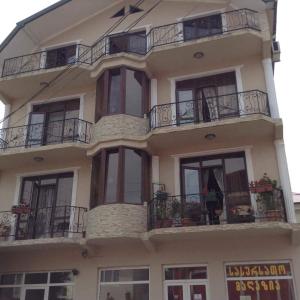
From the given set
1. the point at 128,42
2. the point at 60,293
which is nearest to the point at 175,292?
the point at 60,293

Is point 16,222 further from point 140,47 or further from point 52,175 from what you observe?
point 140,47

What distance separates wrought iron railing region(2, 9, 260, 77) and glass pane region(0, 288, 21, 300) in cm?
817

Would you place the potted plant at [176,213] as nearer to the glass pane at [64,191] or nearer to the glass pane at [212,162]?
the glass pane at [212,162]

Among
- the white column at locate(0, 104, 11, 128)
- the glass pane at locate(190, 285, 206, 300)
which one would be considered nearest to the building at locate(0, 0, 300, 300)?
the glass pane at locate(190, 285, 206, 300)

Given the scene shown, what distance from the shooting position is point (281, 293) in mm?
10711

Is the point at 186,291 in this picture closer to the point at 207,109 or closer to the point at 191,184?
the point at 191,184

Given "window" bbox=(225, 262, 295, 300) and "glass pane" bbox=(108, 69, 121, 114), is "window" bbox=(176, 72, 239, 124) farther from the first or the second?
"window" bbox=(225, 262, 295, 300)

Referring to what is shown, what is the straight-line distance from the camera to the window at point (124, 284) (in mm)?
11805

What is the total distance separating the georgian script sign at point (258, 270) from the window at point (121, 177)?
3358mm

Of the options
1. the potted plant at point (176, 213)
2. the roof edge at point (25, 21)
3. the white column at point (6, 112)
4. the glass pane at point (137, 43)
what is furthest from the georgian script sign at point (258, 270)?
the roof edge at point (25, 21)

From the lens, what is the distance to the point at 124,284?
1204 centimetres

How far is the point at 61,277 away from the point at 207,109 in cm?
738

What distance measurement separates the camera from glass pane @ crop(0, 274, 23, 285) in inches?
520

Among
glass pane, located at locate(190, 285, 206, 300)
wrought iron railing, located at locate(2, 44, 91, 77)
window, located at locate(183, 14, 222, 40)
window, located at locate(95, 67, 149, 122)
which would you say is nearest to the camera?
glass pane, located at locate(190, 285, 206, 300)
